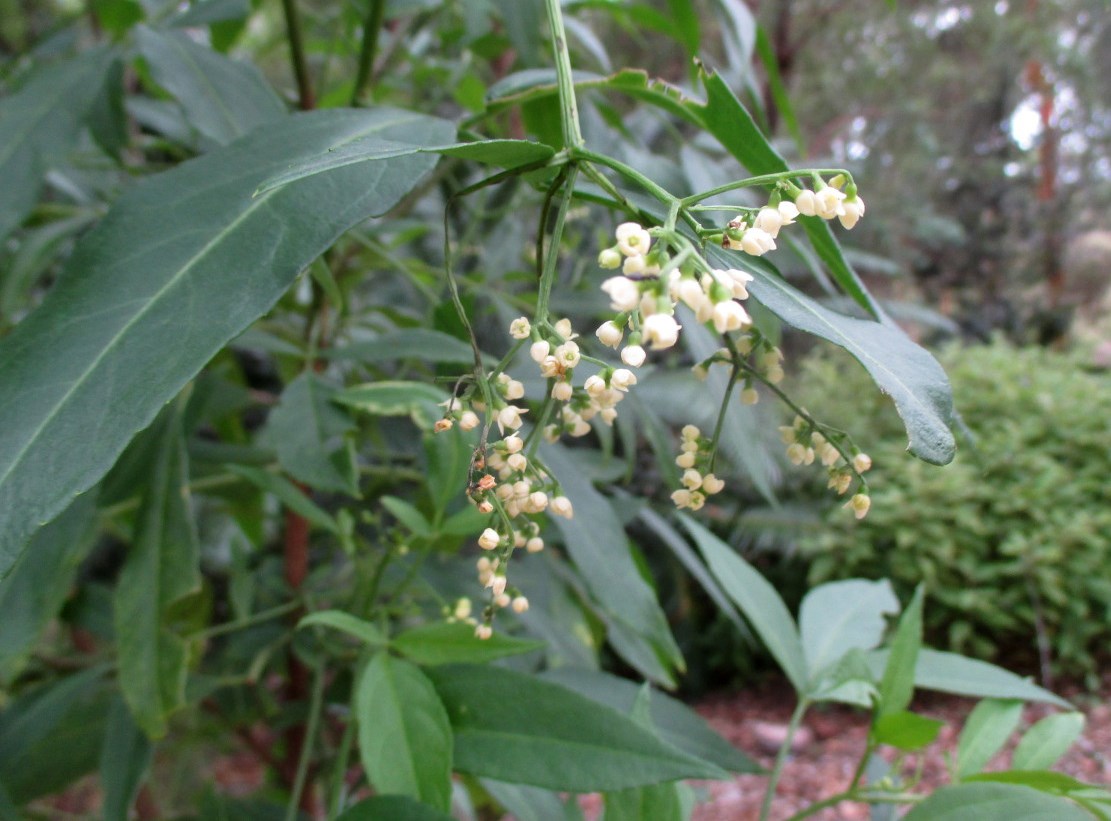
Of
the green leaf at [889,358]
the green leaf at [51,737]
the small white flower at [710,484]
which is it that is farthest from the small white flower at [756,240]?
the green leaf at [51,737]

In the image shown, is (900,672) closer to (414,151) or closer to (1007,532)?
(414,151)

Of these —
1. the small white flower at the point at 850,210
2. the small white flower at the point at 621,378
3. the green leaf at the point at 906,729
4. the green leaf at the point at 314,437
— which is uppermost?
the small white flower at the point at 850,210

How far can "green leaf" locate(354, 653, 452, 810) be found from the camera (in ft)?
1.25

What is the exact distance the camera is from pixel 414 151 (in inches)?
9.7

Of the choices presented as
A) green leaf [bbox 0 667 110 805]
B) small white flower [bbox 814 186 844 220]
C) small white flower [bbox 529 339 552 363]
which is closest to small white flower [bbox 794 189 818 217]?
small white flower [bbox 814 186 844 220]

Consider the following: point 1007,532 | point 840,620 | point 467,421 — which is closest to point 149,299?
point 467,421

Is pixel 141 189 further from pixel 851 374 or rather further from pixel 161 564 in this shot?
pixel 851 374

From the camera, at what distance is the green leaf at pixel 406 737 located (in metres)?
0.38

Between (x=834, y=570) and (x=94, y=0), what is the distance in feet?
5.98

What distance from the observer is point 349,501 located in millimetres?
822

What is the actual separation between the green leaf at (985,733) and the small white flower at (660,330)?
0.38 m

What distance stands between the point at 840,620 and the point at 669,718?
0.15m

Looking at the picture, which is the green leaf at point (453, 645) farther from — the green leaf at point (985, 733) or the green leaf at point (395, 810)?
the green leaf at point (985, 733)

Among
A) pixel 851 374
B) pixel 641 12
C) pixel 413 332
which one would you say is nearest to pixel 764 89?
pixel 851 374
